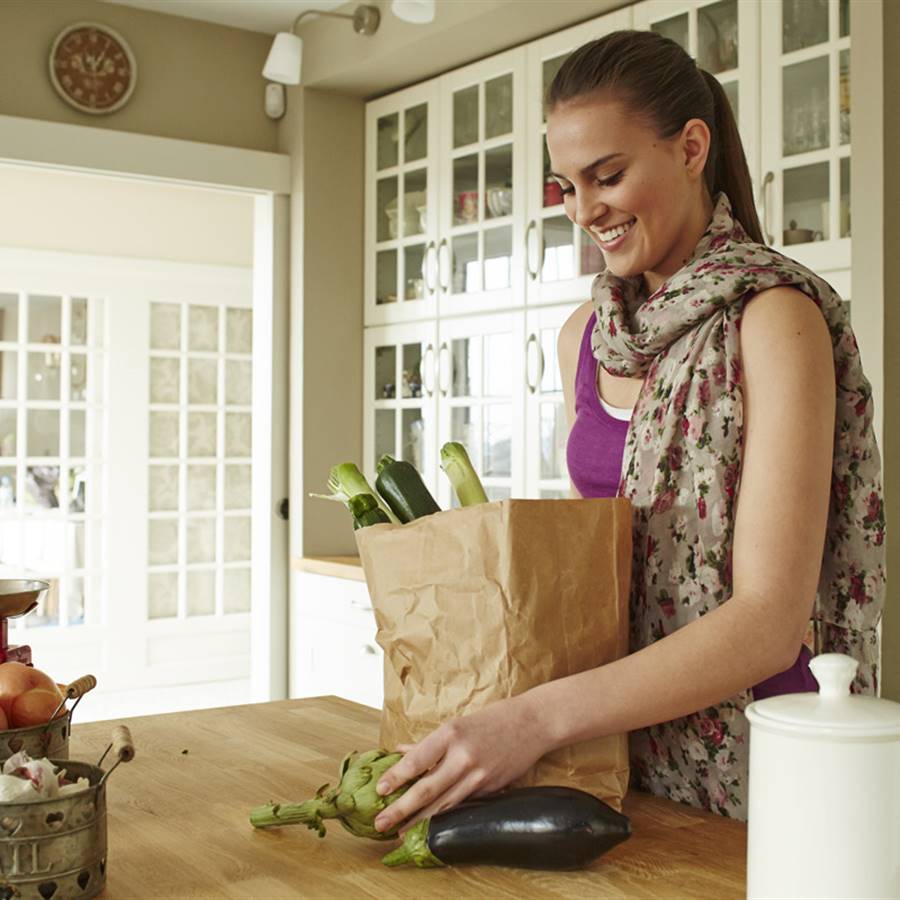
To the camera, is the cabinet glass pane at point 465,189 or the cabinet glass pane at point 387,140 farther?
the cabinet glass pane at point 387,140

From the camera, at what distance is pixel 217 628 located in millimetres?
6430

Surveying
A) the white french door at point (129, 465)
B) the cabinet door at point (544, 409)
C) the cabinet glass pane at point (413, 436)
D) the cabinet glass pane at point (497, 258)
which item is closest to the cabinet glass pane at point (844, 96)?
the cabinet door at point (544, 409)

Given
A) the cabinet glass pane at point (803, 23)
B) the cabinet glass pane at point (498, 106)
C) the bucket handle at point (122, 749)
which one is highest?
the cabinet glass pane at point (498, 106)

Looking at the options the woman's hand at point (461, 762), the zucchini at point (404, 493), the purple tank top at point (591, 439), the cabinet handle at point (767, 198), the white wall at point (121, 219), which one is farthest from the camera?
the white wall at point (121, 219)

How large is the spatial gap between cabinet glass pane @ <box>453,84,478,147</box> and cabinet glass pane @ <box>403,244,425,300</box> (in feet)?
1.25

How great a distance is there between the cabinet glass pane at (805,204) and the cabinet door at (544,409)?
30.9 inches

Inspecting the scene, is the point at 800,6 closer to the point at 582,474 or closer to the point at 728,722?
the point at 582,474

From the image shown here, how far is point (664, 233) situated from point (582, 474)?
292mm

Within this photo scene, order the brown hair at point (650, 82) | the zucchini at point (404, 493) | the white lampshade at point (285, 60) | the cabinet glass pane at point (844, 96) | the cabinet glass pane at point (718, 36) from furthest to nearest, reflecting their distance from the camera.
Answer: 1. the white lampshade at point (285, 60)
2. the cabinet glass pane at point (718, 36)
3. the cabinet glass pane at point (844, 96)
4. the brown hair at point (650, 82)
5. the zucchini at point (404, 493)

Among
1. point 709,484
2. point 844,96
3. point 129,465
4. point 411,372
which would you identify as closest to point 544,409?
point 411,372

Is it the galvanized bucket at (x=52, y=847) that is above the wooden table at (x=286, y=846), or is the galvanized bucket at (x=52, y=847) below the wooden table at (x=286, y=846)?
above

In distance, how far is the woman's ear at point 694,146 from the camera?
Answer: 1.29 m

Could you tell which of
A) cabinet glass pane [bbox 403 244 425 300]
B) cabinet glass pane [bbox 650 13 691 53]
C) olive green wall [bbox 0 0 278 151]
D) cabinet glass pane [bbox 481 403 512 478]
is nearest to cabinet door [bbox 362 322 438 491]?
cabinet glass pane [bbox 403 244 425 300]

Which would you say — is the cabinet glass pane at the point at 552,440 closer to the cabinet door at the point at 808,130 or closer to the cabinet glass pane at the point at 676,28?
the cabinet door at the point at 808,130
